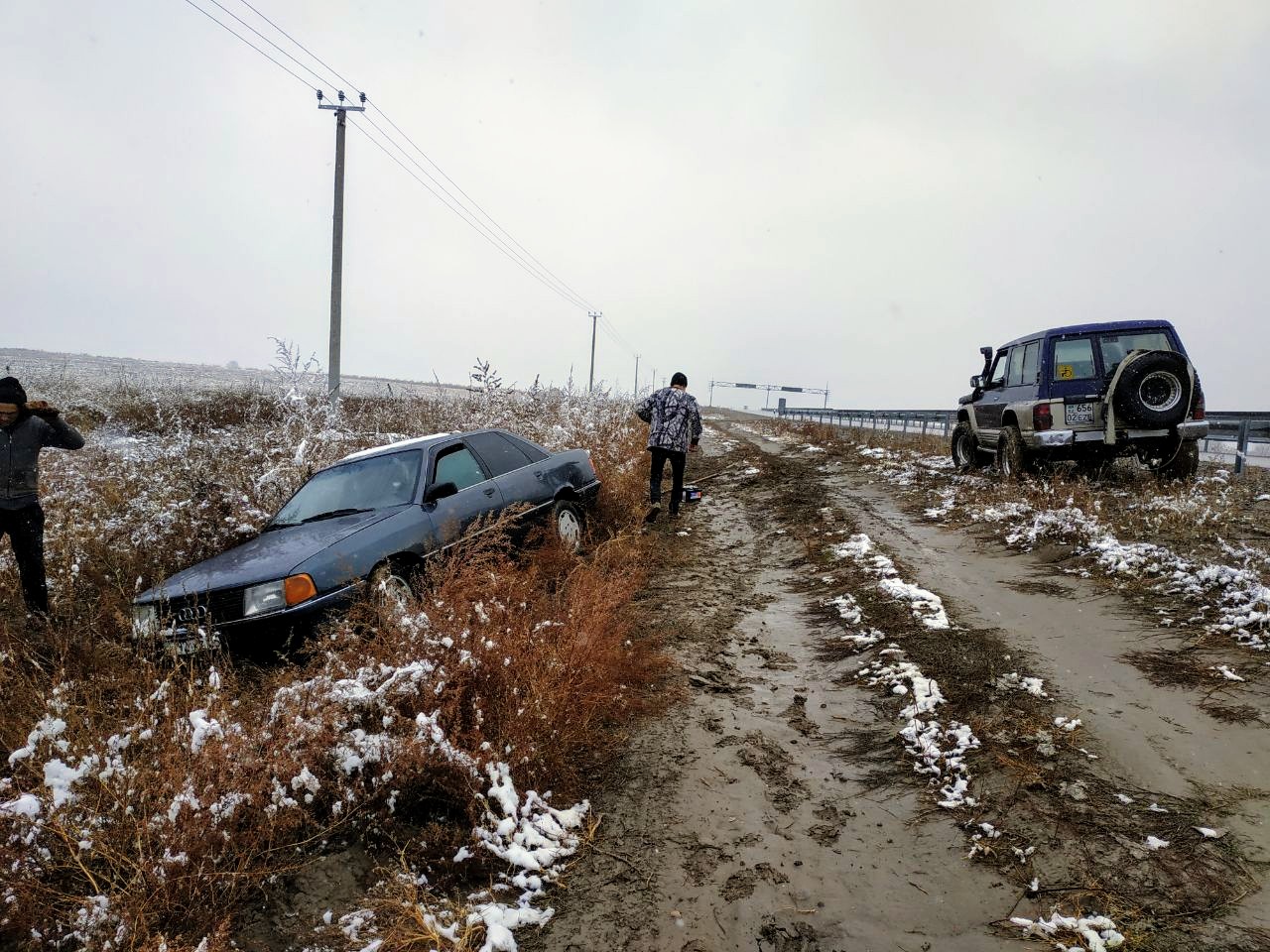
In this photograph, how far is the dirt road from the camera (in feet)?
7.73

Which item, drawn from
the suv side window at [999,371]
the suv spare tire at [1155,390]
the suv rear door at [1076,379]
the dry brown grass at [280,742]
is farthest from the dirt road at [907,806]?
the suv side window at [999,371]

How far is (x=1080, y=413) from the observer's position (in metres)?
8.46

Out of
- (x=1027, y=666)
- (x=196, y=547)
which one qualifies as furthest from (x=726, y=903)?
(x=196, y=547)

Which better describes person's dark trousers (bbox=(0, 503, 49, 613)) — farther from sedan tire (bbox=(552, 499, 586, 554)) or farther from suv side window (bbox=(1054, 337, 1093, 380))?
suv side window (bbox=(1054, 337, 1093, 380))

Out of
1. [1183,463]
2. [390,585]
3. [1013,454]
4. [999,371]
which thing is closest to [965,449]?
[999,371]

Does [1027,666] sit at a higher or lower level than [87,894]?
higher

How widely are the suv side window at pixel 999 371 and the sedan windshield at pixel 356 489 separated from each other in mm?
8571

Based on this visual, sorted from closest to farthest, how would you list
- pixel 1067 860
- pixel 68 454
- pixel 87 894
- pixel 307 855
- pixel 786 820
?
1. pixel 87 894
2. pixel 1067 860
3. pixel 307 855
4. pixel 786 820
5. pixel 68 454

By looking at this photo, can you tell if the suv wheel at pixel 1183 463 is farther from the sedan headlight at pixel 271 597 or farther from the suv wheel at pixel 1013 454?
the sedan headlight at pixel 271 597

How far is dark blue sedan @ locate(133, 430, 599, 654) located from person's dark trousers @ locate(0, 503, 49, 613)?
1.44 meters

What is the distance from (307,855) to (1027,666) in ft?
12.5

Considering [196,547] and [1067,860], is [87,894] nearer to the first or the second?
[1067,860]

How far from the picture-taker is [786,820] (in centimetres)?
295

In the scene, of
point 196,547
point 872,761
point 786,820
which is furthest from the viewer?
point 196,547
